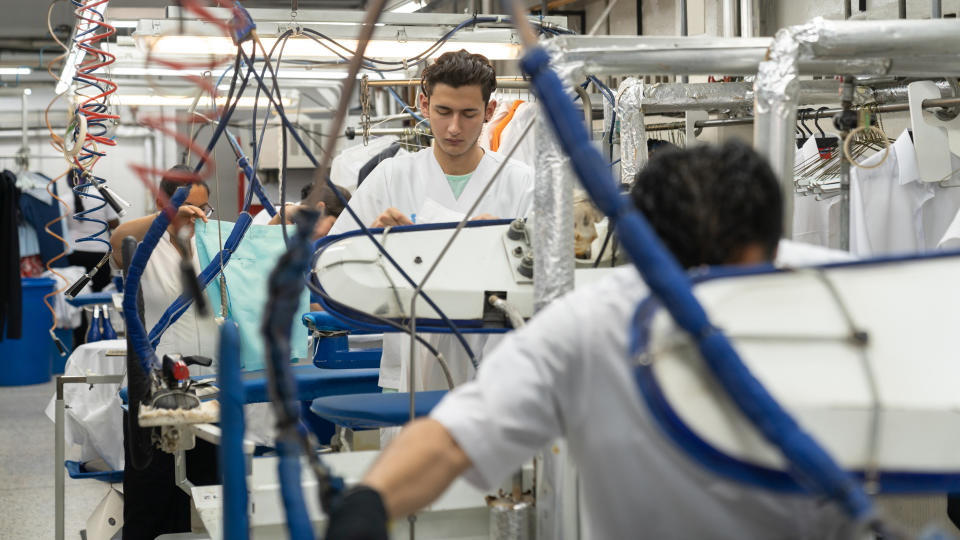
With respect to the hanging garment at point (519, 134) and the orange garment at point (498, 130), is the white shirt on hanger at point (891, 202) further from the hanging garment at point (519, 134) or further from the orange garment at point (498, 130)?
the orange garment at point (498, 130)

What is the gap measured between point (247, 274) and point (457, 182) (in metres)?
0.89

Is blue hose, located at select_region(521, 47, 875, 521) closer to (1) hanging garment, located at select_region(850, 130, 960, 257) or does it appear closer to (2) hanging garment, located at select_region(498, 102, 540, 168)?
(1) hanging garment, located at select_region(850, 130, 960, 257)

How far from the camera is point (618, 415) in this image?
988mm

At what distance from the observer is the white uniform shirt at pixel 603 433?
0.97 metres

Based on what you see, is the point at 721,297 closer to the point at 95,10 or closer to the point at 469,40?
the point at 95,10

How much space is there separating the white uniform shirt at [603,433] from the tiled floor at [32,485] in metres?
2.52

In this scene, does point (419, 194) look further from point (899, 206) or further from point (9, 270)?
point (9, 270)

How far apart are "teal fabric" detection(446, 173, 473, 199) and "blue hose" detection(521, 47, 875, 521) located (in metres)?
1.76

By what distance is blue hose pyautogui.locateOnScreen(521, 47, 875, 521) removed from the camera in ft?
2.84

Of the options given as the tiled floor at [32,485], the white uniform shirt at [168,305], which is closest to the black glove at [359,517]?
the white uniform shirt at [168,305]

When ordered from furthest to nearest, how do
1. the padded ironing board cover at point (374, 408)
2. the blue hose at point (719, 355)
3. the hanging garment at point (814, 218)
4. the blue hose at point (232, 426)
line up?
the hanging garment at point (814, 218) → the padded ironing board cover at point (374, 408) → the blue hose at point (232, 426) → the blue hose at point (719, 355)

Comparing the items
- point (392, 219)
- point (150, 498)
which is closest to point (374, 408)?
point (392, 219)

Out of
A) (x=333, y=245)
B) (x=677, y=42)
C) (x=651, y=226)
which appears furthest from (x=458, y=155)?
(x=651, y=226)

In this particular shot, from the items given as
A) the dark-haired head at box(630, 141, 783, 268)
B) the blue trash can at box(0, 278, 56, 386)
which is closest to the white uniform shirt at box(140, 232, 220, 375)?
the dark-haired head at box(630, 141, 783, 268)
